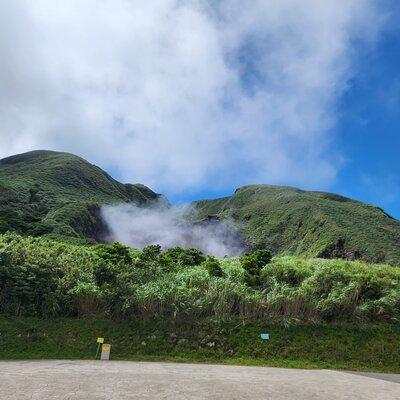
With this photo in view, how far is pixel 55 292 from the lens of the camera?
17984 mm

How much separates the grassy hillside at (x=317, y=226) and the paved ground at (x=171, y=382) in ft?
187

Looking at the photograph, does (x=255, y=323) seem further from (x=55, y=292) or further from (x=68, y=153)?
(x=68, y=153)

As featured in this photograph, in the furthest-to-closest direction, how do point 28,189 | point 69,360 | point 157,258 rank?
point 28,189 → point 157,258 → point 69,360

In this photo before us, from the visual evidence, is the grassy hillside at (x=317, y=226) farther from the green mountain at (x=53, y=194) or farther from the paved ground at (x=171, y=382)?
the paved ground at (x=171, y=382)

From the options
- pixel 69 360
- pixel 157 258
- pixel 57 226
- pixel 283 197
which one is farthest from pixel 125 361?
pixel 283 197

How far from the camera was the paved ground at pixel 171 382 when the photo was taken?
30.5ft

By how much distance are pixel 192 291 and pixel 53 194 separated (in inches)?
2482

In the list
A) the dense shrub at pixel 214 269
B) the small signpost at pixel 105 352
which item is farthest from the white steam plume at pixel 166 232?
the small signpost at pixel 105 352

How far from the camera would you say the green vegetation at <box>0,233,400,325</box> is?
17.8 meters

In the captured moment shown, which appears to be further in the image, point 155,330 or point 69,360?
point 155,330

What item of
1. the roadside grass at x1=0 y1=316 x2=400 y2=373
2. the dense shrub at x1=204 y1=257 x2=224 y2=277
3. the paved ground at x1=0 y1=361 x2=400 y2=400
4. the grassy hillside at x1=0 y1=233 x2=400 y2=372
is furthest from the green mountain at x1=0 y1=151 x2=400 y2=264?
the paved ground at x1=0 y1=361 x2=400 y2=400

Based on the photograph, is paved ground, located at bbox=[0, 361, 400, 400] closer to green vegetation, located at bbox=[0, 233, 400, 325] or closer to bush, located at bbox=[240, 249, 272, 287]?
green vegetation, located at bbox=[0, 233, 400, 325]

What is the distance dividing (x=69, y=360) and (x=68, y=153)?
4021 inches

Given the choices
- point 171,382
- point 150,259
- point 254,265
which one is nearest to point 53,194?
point 150,259
